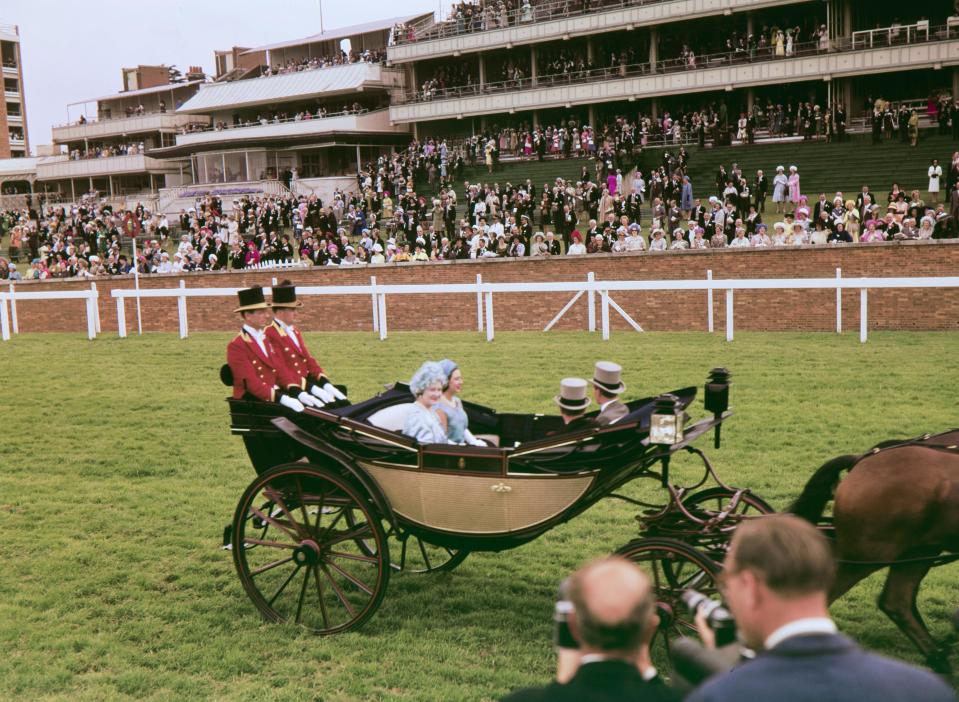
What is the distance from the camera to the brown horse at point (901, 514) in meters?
4.58

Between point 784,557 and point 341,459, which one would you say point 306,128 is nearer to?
point 341,459

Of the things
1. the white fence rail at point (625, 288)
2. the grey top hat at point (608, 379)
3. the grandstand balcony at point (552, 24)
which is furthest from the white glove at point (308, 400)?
the grandstand balcony at point (552, 24)

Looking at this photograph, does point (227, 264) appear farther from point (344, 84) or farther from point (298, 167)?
point (344, 84)

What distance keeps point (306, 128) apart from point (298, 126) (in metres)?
0.67

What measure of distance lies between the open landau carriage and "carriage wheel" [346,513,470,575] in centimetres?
49

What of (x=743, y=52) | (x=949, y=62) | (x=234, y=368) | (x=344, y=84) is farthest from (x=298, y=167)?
(x=234, y=368)

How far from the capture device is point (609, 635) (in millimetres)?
2551

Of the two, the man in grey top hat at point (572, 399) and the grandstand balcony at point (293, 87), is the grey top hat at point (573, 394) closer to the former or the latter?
the man in grey top hat at point (572, 399)

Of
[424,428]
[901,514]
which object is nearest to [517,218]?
[424,428]

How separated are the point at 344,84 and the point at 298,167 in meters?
6.00

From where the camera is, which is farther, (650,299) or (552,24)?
(552,24)

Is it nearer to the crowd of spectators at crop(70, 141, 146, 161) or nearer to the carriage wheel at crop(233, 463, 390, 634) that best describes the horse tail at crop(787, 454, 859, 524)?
the carriage wheel at crop(233, 463, 390, 634)

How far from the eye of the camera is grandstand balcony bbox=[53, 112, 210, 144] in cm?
6956

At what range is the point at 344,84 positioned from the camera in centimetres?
5688
